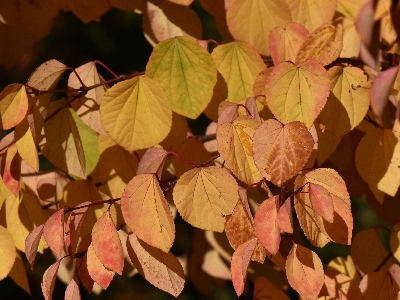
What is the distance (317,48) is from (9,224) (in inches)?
23.9

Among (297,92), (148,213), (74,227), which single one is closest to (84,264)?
(74,227)

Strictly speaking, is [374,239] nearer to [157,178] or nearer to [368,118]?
[368,118]

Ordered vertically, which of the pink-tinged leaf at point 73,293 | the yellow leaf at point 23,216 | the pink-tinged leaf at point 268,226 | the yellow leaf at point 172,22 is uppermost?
the yellow leaf at point 172,22

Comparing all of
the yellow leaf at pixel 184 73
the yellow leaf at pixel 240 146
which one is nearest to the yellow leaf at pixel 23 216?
the yellow leaf at pixel 184 73

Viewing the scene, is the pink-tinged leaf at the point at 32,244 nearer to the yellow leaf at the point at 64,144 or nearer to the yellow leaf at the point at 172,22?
the yellow leaf at the point at 64,144

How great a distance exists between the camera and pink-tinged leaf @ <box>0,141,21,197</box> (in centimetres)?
98

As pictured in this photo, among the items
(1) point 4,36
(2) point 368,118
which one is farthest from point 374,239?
(1) point 4,36

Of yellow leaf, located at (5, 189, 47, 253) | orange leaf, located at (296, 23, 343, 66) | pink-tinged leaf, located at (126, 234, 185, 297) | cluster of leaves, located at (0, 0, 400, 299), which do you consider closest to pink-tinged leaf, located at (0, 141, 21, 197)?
cluster of leaves, located at (0, 0, 400, 299)

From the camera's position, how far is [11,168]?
0.99m

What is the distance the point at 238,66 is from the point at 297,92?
0.19 m

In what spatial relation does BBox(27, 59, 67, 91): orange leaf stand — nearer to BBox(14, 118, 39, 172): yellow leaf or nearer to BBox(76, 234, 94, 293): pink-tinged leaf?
BBox(14, 118, 39, 172): yellow leaf

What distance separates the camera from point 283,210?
2.55ft

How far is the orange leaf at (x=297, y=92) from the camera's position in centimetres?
82

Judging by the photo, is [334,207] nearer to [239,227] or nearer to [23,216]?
[239,227]
